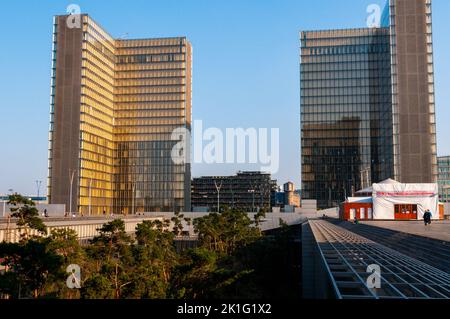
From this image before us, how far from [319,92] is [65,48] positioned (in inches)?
3322

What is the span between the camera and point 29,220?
3278 cm

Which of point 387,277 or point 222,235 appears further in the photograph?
point 222,235


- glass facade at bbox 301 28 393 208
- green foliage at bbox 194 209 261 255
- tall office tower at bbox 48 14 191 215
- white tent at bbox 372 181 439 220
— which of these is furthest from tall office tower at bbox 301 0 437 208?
green foliage at bbox 194 209 261 255

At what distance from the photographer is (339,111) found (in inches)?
6097

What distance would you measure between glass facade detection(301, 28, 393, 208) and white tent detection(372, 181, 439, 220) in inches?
3533

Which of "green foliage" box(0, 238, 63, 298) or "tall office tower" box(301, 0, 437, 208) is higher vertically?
"tall office tower" box(301, 0, 437, 208)

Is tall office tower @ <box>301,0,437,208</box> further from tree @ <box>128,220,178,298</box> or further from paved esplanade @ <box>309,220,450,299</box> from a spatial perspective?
paved esplanade @ <box>309,220,450,299</box>

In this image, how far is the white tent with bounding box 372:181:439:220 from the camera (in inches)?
2354

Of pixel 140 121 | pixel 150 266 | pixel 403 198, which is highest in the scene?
pixel 140 121

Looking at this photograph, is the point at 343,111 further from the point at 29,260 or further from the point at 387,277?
the point at 387,277

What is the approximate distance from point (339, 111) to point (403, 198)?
98.4m

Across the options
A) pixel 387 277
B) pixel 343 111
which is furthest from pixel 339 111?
pixel 387 277
